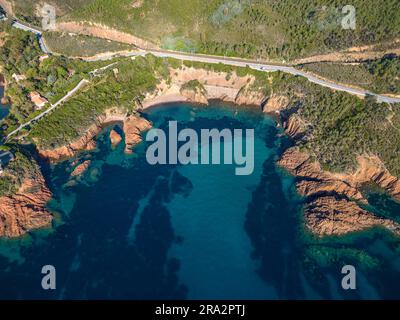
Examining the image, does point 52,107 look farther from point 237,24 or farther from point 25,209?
point 237,24

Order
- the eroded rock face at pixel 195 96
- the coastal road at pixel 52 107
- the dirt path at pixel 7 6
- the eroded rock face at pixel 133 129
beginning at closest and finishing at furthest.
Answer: the coastal road at pixel 52 107
the eroded rock face at pixel 133 129
the eroded rock face at pixel 195 96
the dirt path at pixel 7 6

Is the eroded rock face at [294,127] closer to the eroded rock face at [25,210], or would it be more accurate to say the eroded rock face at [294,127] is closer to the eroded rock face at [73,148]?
the eroded rock face at [73,148]

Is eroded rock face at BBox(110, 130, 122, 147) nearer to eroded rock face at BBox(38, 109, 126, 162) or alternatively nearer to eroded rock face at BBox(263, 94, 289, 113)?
eroded rock face at BBox(38, 109, 126, 162)

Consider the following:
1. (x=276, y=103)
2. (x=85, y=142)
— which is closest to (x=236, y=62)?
(x=276, y=103)

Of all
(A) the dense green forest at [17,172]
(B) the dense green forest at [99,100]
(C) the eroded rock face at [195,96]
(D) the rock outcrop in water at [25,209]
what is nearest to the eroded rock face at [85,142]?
(B) the dense green forest at [99,100]

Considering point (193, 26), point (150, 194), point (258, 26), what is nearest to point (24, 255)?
point (150, 194)

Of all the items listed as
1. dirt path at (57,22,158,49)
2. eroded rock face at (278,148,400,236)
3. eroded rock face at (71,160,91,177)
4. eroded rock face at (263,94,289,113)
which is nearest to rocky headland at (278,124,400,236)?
eroded rock face at (278,148,400,236)
